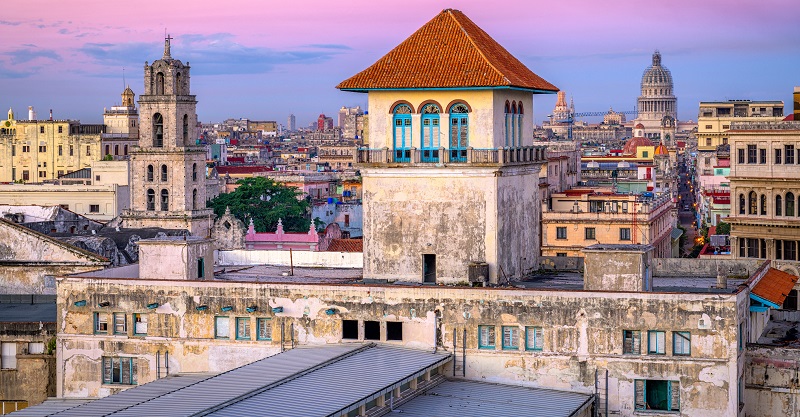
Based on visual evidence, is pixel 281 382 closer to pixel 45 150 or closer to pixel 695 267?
pixel 695 267

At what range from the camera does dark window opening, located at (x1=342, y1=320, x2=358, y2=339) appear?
161ft

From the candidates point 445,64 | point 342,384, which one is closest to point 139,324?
point 342,384

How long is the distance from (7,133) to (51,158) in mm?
9890

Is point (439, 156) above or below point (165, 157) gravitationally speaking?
below

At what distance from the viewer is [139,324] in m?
50.8

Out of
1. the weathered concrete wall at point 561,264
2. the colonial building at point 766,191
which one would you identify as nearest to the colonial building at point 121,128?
the colonial building at point 766,191

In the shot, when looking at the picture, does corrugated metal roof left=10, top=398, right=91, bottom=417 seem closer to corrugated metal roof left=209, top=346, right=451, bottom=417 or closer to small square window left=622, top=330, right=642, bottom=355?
corrugated metal roof left=209, top=346, right=451, bottom=417

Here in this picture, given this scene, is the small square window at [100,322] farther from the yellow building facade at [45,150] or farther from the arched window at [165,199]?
the yellow building facade at [45,150]

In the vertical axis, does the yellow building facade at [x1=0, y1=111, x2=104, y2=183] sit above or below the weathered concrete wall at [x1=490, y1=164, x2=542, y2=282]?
above

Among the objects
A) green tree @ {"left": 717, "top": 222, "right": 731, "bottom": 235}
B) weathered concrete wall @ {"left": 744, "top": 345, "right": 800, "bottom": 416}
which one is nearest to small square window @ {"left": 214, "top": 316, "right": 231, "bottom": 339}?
weathered concrete wall @ {"left": 744, "top": 345, "right": 800, "bottom": 416}

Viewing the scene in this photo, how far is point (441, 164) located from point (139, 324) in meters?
11.7

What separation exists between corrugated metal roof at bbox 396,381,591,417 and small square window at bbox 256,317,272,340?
638 cm

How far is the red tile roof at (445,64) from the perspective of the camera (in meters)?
52.0

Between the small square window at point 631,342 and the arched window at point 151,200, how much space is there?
2700 inches
